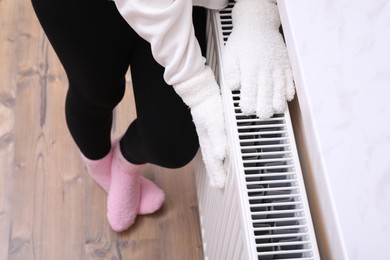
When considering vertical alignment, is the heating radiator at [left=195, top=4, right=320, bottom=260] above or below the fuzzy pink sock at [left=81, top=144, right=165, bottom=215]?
below

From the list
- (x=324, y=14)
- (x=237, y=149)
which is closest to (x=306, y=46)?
(x=324, y=14)

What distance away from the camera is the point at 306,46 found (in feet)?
1.77

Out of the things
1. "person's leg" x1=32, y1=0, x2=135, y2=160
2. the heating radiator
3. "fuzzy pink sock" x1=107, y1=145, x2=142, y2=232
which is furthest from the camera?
"fuzzy pink sock" x1=107, y1=145, x2=142, y2=232

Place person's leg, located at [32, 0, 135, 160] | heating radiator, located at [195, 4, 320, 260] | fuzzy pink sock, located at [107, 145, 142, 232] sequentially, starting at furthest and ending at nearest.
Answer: fuzzy pink sock, located at [107, 145, 142, 232], person's leg, located at [32, 0, 135, 160], heating radiator, located at [195, 4, 320, 260]

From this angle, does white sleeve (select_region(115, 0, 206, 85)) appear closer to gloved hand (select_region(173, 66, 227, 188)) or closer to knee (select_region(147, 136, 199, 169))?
gloved hand (select_region(173, 66, 227, 188))

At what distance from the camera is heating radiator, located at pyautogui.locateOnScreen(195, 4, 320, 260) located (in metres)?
0.56

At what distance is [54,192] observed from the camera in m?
1.23

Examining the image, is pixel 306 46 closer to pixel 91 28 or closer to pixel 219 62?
pixel 219 62

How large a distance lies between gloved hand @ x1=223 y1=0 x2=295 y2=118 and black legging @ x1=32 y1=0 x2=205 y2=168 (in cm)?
11

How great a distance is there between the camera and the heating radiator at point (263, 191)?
1.84 feet

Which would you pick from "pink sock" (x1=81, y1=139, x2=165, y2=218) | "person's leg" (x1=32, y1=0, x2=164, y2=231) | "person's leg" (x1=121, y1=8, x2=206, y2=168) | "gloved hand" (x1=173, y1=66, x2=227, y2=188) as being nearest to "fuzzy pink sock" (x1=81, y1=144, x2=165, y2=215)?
"pink sock" (x1=81, y1=139, x2=165, y2=218)

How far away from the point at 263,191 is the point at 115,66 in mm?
351

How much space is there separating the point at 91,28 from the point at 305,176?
39 cm

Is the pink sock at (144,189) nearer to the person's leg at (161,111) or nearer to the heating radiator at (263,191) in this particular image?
the person's leg at (161,111)
